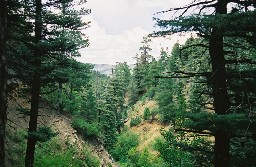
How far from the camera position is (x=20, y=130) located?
803 inches

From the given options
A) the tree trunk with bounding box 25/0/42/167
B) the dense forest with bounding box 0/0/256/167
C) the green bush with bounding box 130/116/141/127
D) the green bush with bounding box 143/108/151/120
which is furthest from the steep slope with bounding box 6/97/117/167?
the green bush with bounding box 130/116/141/127

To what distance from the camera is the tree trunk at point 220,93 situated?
6.98 meters

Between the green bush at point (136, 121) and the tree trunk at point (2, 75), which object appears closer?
the tree trunk at point (2, 75)

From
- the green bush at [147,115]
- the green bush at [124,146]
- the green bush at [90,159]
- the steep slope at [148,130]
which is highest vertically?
the green bush at [90,159]

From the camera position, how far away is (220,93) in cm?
706

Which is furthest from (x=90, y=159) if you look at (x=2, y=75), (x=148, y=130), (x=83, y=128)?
(x=148, y=130)

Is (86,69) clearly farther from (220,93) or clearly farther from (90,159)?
(220,93)

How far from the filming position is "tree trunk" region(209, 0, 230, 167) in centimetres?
698

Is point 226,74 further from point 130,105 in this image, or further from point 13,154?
point 130,105

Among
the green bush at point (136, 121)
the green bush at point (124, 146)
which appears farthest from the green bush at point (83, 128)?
the green bush at point (136, 121)

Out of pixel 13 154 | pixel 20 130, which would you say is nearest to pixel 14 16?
pixel 13 154

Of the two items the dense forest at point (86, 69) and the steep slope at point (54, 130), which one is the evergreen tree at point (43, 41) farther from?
the steep slope at point (54, 130)

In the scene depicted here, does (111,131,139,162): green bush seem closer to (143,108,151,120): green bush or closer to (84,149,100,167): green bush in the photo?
(143,108,151,120): green bush

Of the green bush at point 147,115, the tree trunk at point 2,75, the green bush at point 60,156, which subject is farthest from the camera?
the green bush at point 147,115
